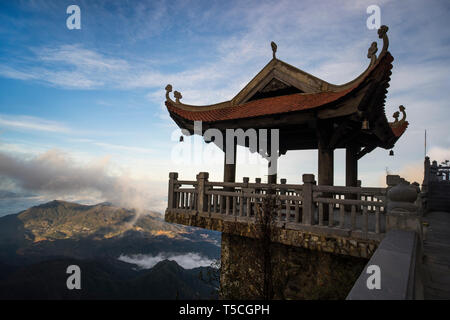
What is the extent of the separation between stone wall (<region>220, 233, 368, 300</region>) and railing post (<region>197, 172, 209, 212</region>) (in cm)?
116

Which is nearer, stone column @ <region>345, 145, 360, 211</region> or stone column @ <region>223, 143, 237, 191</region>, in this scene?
stone column @ <region>223, 143, 237, 191</region>

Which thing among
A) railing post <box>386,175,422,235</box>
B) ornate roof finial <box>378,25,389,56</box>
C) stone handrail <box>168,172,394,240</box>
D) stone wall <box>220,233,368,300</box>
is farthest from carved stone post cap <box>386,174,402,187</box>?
ornate roof finial <box>378,25,389,56</box>

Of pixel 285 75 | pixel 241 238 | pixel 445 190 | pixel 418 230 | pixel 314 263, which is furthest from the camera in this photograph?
pixel 445 190

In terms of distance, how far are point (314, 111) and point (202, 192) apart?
404cm

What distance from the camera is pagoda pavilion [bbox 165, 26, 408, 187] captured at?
20.3ft

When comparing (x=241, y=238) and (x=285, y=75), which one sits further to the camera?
(x=285, y=75)

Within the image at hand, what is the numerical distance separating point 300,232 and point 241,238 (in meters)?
1.97

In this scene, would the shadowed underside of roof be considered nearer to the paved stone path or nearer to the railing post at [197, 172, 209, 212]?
the railing post at [197, 172, 209, 212]

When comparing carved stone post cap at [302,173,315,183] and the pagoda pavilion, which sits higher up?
the pagoda pavilion

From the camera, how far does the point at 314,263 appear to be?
600cm

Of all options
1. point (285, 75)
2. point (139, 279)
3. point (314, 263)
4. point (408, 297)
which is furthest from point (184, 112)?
point (139, 279)

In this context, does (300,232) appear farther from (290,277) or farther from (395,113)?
(395,113)

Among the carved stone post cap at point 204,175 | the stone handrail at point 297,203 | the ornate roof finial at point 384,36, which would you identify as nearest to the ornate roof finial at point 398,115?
the stone handrail at point 297,203
